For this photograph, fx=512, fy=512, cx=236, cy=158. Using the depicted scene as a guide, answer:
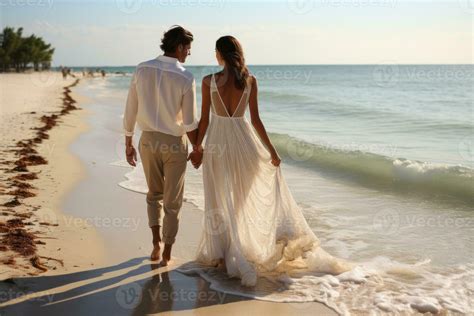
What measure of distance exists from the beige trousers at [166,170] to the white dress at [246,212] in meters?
0.25

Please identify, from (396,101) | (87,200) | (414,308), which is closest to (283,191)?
(414,308)

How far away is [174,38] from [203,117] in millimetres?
740

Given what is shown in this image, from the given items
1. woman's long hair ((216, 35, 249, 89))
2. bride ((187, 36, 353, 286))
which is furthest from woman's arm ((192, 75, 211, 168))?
woman's long hair ((216, 35, 249, 89))

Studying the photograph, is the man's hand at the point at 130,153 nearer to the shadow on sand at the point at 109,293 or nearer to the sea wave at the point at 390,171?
the shadow on sand at the point at 109,293

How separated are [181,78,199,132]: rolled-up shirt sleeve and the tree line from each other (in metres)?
82.8

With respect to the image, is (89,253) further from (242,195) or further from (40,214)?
(242,195)

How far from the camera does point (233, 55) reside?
446 centimetres

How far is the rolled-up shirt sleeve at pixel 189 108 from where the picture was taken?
4.50 m

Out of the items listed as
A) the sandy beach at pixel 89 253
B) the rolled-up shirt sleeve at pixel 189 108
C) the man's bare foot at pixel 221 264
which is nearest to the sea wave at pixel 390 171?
the sandy beach at pixel 89 253

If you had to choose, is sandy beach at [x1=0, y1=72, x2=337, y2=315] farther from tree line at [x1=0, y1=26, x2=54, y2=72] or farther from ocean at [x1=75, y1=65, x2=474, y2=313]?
tree line at [x1=0, y1=26, x2=54, y2=72]

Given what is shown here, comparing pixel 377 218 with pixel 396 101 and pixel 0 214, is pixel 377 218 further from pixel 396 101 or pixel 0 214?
pixel 396 101

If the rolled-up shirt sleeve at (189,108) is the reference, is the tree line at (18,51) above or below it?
above

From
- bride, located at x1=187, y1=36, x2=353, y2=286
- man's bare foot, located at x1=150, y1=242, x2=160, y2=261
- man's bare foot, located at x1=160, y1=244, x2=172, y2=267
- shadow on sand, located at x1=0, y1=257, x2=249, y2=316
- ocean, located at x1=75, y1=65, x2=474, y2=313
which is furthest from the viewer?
man's bare foot, located at x1=150, y1=242, x2=160, y2=261

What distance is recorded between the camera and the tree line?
81000mm
